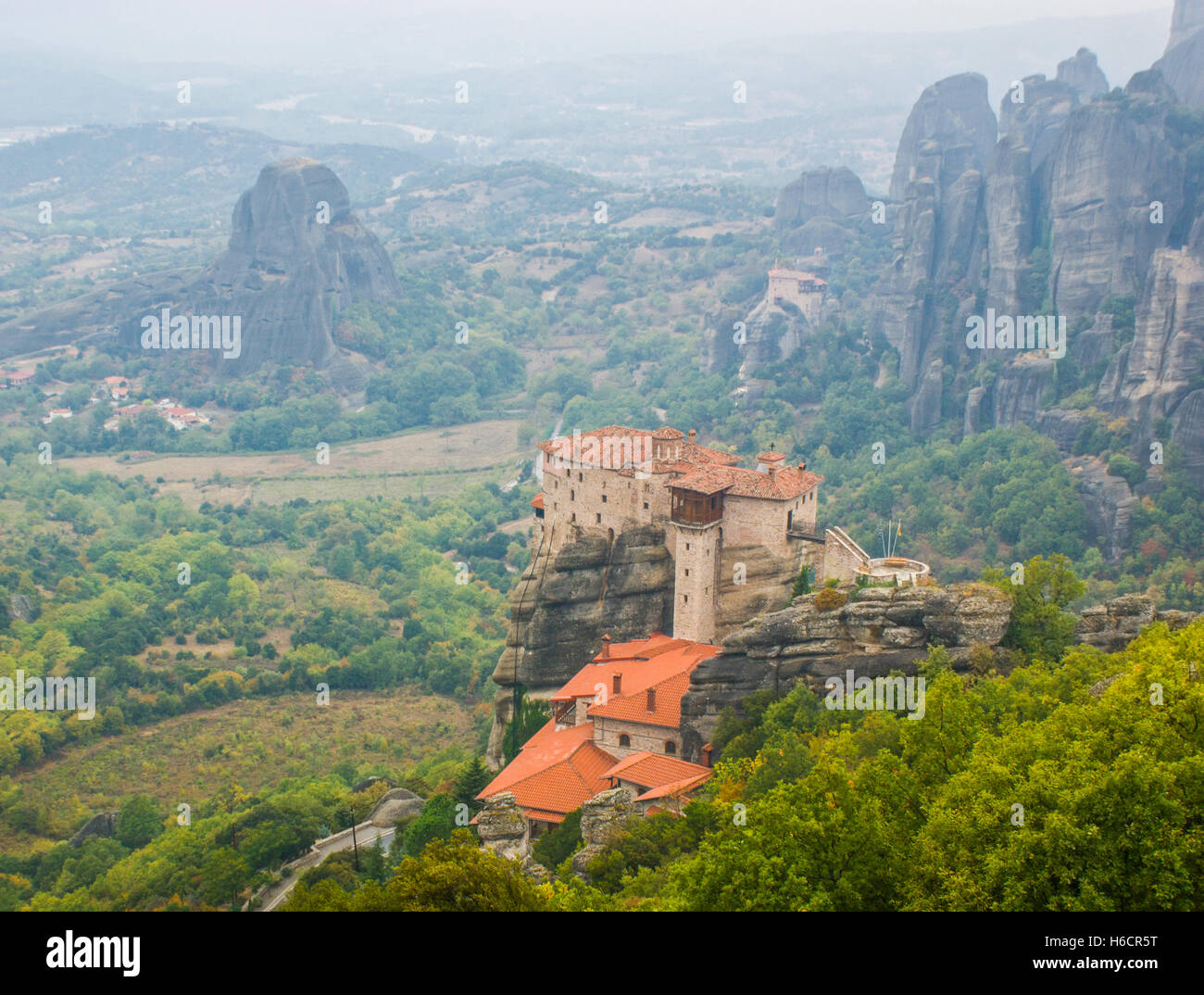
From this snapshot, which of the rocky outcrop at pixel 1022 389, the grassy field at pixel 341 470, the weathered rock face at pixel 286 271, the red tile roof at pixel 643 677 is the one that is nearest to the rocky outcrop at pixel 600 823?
the red tile roof at pixel 643 677

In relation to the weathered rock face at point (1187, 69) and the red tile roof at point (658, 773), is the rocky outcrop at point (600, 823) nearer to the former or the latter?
the red tile roof at point (658, 773)

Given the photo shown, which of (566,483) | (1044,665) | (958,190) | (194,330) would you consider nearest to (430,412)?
(194,330)

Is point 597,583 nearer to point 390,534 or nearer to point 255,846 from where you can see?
point 255,846

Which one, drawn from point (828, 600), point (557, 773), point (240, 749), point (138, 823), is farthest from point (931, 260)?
point (557, 773)

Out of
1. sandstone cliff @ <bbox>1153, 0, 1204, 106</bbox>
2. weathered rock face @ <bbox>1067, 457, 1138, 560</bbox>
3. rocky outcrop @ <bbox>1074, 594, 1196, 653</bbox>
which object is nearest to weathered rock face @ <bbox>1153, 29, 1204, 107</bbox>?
sandstone cliff @ <bbox>1153, 0, 1204, 106</bbox>

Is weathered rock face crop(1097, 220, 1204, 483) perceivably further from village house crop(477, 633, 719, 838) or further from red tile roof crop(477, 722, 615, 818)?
red tile roof crop(477, 722, 615, 818)
